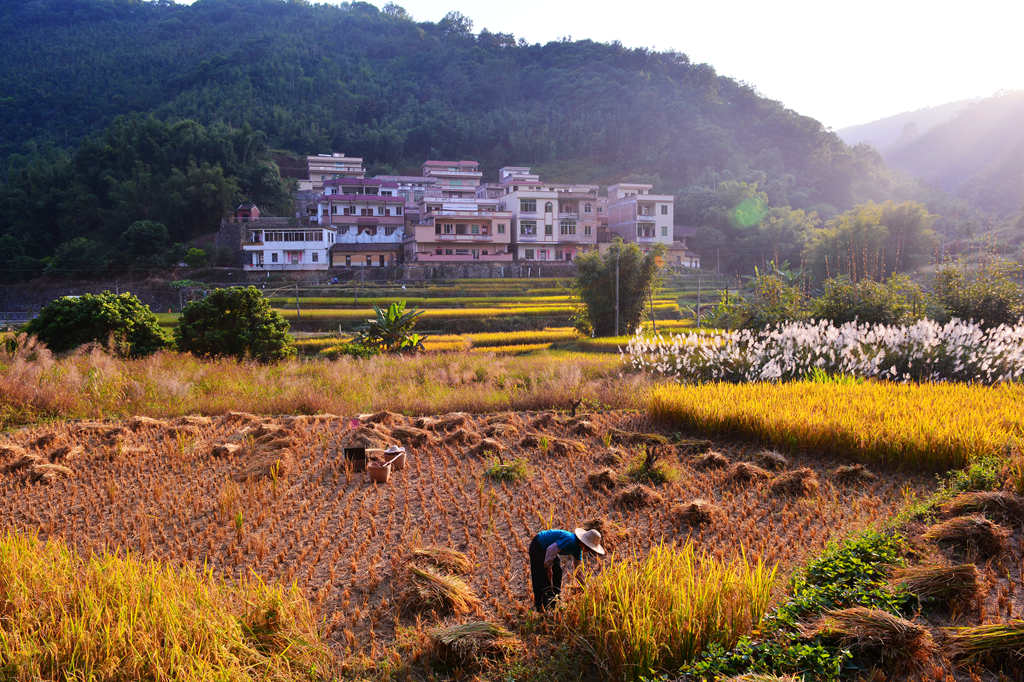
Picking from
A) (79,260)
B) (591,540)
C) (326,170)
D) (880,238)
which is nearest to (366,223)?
(326,170)

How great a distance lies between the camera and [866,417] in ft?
24.8

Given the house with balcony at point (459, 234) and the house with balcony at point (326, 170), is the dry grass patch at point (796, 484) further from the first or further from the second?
the house with balcony at point (326, 170)

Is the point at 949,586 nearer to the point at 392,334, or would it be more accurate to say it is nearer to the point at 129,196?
the point at 392,334

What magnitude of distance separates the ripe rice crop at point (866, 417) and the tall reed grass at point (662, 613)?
4.02 metres

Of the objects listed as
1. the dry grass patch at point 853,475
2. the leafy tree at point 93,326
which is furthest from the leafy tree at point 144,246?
the dry grass patch at point 853,475

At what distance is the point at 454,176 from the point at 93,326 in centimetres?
6261

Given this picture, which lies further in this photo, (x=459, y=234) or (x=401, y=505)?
(x=459, y=234)

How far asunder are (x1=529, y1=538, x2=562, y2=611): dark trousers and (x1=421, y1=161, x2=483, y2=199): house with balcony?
65.3 m

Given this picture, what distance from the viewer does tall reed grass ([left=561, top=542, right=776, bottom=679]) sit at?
3.33m

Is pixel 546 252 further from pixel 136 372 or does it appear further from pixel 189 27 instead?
pixel 189 27

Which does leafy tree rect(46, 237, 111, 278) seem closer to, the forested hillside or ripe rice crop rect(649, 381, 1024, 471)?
the forested hillside

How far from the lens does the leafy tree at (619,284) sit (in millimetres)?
25359

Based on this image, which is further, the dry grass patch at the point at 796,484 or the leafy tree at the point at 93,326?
the leafy tree at the point at 93,326

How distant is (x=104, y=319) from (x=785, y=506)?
15.6 meters
